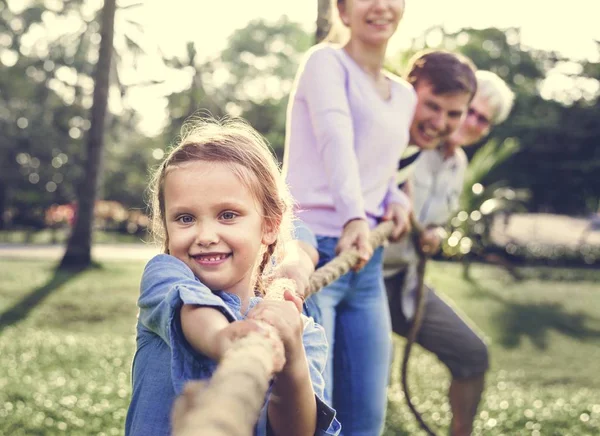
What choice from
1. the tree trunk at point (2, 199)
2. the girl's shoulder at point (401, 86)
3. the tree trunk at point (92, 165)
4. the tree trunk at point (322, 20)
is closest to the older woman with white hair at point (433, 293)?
the girl's shoulder at point (401, 86)

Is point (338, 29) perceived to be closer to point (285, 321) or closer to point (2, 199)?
point (285, 321)

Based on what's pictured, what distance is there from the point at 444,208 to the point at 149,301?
2.46m

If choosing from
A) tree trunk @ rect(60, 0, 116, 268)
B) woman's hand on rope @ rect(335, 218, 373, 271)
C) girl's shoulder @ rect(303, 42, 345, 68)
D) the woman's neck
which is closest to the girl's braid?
woman's hand on rope @ rect(335, 218, 373, 271)

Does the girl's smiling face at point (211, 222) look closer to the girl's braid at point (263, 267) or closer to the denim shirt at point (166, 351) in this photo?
the denim shirt at point (166, 351)

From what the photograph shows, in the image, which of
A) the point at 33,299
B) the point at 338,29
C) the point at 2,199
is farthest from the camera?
the point at 2,199

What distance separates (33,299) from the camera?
10.4 metres

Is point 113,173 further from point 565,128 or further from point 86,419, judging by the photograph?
point 86,419

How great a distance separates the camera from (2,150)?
1017 inches

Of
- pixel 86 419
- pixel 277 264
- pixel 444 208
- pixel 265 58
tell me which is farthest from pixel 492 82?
pixel 265 58

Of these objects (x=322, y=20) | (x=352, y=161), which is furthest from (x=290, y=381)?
(x=322, y=20)

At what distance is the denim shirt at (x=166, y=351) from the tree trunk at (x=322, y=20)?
398 cm

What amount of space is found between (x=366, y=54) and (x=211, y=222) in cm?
129

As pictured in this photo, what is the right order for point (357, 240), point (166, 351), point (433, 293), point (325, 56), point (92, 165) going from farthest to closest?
point (92, 165)
point (433, 293)
point (325, 56)
point (357, 240)
point (166, 351)

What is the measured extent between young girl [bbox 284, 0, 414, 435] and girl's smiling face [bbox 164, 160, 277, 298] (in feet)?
2.87
